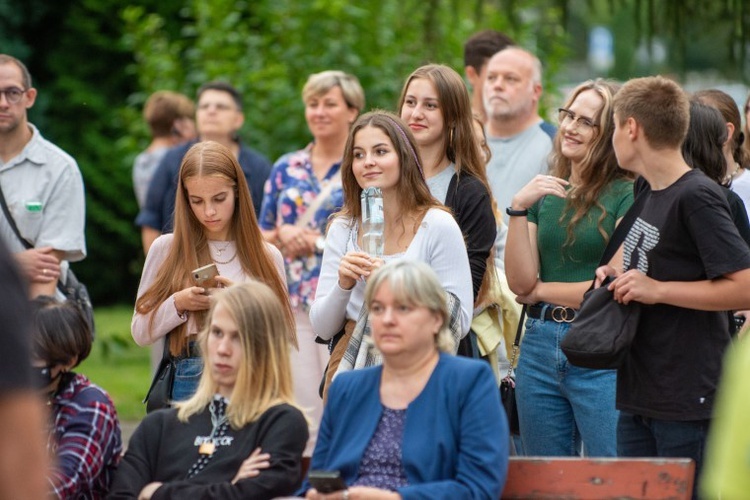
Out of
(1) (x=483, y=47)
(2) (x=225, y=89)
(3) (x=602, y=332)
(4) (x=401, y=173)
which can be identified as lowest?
(3) (x=602, y=332)

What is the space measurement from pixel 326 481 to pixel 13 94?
3809 mm

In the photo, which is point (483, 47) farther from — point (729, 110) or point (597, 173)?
point (597, 173)

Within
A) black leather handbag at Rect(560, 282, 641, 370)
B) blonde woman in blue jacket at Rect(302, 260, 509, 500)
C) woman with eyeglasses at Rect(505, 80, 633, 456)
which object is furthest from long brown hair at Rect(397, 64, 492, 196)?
blonde woman in blue jacket at Rect(302, 260, 509, 500)

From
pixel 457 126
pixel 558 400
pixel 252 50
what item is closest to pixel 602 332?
pixel 558 400

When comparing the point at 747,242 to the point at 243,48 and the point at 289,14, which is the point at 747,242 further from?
the point at 243,48

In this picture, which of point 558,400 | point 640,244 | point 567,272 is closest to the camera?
point 640,244

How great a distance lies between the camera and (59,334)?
491 centimetres

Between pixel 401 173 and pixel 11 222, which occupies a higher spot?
pixel 401 173

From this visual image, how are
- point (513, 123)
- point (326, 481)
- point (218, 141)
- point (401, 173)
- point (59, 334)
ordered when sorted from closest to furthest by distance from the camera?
point (326, 481) → point (59, 334) → point (401, 173) → point (513, 123) → point (218, 141)

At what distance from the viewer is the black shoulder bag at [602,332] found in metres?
4.66

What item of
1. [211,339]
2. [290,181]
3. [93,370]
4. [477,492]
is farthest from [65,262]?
[93,370]

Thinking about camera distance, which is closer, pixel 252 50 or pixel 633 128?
pixel 633 128

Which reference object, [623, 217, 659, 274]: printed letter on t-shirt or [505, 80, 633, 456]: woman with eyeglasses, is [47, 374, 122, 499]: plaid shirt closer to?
[505, 80, 633, 456]: woman with eyeglasses

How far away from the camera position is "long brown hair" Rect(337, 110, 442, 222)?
5.27 meters
